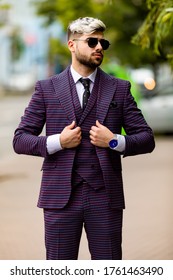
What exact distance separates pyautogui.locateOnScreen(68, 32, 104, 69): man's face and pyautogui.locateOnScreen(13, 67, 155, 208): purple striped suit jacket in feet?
0.30

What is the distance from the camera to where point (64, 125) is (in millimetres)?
4117

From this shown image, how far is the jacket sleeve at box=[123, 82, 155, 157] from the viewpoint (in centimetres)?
416

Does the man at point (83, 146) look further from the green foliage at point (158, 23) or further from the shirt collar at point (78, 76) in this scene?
the green foliage at point (158, 23)

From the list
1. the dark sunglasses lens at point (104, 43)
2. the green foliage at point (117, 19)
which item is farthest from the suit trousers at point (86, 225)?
the green foliage at point (117, 19)

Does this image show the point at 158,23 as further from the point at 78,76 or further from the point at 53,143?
the point at 53,143

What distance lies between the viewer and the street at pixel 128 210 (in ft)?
24.6

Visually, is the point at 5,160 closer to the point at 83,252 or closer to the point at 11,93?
the point at 83,252

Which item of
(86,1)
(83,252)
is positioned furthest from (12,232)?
(86,1)

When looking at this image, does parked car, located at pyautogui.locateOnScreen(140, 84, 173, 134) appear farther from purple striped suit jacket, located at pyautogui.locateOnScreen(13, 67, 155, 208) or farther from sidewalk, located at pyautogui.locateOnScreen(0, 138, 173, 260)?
purple striped suit jacket, located at pyautogui.locateOnScreen(13, 67, 155, 208)

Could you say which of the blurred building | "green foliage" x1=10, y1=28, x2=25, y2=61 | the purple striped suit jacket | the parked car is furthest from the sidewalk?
"green foliage" x1=10, y1=28, x2=25, y2=61

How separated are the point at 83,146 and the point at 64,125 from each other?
5.1 inches

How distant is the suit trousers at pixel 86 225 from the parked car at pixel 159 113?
17.2m

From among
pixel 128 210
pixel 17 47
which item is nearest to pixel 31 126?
pixel 128 210
